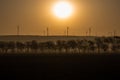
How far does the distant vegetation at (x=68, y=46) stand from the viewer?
167900 mm

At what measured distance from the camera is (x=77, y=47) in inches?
7057

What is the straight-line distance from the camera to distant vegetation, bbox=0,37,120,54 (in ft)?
551

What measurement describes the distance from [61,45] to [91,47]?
14373 mm

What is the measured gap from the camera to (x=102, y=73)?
7075 cm

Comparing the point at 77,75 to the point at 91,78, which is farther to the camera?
the point at 77,75

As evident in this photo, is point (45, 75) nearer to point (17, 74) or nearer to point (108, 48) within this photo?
point (17, 74)

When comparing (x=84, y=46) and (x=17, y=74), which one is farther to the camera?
(x=84, y=46)

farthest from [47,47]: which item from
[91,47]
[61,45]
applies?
[91,47]

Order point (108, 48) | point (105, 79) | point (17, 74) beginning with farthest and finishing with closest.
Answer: point (108, 48) < point (17, 74) < point (105, 79)

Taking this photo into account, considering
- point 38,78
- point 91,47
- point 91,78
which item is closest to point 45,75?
point 38,78

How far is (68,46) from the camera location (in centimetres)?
18000

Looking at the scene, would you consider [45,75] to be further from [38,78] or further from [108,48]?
[108,48]

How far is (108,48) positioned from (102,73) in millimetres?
105399

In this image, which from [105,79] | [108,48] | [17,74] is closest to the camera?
[105,79]
